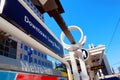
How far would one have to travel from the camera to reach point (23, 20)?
152 centimetres

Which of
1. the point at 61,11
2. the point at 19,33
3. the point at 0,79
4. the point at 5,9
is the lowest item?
the point at 0,79

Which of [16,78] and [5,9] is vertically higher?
[5,9]

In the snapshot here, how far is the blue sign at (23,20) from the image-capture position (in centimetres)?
127

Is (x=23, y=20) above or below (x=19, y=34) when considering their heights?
above

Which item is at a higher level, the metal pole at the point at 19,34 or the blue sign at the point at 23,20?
the blue sign at the point at 23,20

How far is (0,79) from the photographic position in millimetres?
→ 1193

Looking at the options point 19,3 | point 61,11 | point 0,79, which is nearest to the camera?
point 0,79

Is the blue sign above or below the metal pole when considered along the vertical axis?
above

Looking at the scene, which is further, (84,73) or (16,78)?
(84,73)

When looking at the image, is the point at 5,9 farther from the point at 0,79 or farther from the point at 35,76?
the point at 35,76

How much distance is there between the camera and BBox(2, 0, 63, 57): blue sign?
1.27 meters

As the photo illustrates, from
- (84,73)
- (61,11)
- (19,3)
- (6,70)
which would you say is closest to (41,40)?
(61,11)

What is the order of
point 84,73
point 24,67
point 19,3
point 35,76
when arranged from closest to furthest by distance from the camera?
point 19,3 < point 24,67 < point 35,76 < point 84,73

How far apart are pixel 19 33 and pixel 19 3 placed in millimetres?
303
